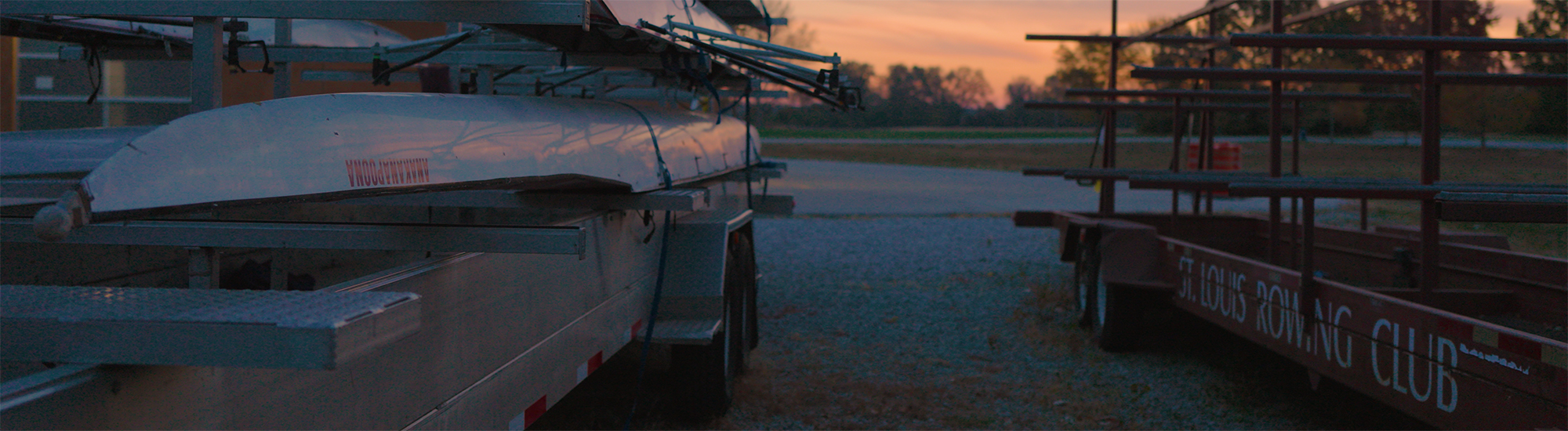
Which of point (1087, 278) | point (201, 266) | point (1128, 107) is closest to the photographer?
point (201, 266)

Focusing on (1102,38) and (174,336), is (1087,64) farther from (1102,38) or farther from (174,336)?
(174,336)

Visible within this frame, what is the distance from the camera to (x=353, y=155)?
97.8 inches

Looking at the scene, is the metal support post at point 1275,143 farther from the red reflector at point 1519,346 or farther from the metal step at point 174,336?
the metal step at point 174,336

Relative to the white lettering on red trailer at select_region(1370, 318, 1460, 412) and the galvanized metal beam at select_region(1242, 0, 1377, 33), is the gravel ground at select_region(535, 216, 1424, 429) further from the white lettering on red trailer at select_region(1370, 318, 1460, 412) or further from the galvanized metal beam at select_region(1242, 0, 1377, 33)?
the galvanized metal beam at select_region(1242, 0, 1377, 33)

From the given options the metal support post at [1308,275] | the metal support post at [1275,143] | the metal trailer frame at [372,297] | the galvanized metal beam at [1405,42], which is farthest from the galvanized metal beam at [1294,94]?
the metal trailer frame at [372,297]

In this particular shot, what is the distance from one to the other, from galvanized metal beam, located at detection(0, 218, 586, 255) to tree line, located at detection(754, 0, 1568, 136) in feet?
11.6

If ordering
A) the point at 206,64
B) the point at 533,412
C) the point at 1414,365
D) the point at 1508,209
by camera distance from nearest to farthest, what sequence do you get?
the point at 206,64 < the point at 533,412 < the point at 1508,209 < the point at 1414,365

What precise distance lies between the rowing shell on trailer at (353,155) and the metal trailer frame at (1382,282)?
2700 mm

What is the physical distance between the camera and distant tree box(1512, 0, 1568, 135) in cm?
702

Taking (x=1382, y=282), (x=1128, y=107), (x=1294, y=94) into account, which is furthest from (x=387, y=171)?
(x=1294, y=94)

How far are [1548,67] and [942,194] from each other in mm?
13452

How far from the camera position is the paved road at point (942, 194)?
1753cm

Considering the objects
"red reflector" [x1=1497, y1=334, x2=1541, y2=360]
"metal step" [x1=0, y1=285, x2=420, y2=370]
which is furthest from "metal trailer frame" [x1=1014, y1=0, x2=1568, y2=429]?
"metal step" [x1=0, y1=285, x2=420, y2=370]

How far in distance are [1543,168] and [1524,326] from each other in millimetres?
1890
